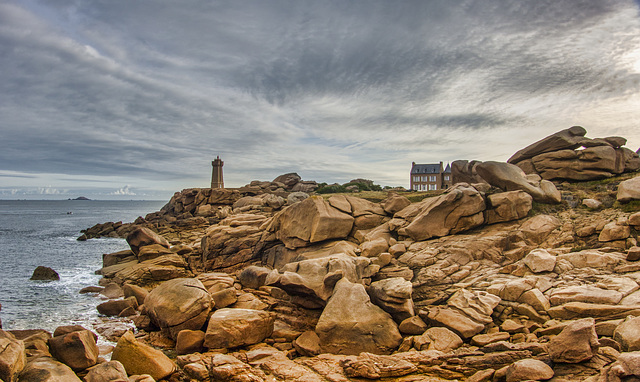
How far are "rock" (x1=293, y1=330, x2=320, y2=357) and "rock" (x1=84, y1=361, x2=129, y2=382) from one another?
555 cm

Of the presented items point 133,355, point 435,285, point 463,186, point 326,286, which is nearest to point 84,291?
point 133,355

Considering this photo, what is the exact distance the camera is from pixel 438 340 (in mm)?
11203

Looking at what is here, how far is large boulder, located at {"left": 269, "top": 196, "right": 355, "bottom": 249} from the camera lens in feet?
74.2

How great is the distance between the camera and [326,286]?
1492 cm

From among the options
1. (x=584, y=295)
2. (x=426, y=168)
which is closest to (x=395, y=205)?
(x=584, y=295)

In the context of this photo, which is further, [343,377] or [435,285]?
[435,285]

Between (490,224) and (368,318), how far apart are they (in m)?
10.8

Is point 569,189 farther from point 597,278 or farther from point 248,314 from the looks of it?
point 248,314

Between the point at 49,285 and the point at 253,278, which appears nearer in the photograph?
the point at 253,278

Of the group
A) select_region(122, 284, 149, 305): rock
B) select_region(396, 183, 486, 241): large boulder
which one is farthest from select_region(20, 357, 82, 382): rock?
select_region(396, 183, 486, 241): large boulder

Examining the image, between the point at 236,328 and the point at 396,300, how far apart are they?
20.5 feet

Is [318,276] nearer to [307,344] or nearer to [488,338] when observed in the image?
→ [307,344]

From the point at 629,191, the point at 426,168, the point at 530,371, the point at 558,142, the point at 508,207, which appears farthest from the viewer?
the point at 426,168

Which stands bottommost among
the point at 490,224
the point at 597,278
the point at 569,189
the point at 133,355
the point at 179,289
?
the point at 133,355
